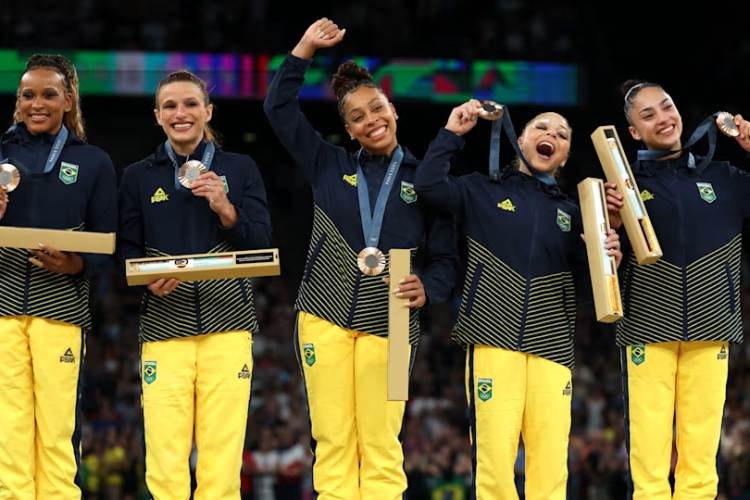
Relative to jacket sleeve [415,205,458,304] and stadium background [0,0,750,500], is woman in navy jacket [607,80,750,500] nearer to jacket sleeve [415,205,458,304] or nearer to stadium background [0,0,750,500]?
jacket sleeve [415,205,458,304]

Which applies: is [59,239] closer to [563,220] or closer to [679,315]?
[563,220]

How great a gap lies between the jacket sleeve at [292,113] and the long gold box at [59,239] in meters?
0.92

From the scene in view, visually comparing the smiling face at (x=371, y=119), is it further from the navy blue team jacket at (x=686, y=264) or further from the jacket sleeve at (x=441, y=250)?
the navy blue team jacket at (x=686, y=264)

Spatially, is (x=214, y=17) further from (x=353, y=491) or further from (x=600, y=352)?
(x=353, y=491)

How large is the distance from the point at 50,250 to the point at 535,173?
217cm

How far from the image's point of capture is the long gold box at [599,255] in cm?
523

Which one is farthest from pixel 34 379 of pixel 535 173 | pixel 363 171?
pixel 535 173

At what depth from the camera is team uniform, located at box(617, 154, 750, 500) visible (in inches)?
219

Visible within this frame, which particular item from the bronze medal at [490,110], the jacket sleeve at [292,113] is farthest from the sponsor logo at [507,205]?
the jacket sleeve at [292,113]

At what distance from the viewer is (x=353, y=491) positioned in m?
5.33

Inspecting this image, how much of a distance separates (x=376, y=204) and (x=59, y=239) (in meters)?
1.35

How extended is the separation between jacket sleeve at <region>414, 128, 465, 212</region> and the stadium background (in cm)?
529

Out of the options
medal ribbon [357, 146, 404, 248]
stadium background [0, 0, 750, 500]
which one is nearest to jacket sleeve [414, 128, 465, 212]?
medal ribbon [357, 146, 404, 248]

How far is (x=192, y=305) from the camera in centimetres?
532
